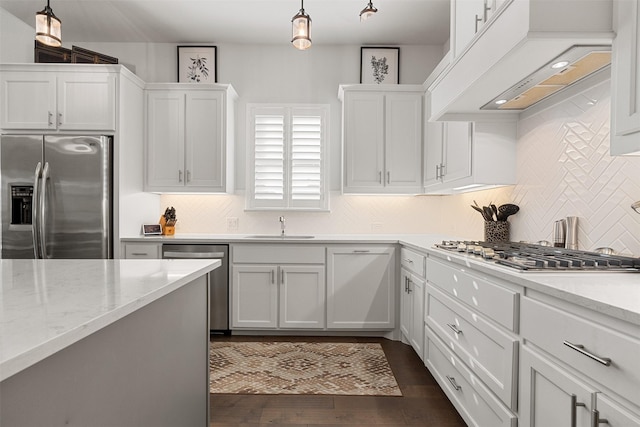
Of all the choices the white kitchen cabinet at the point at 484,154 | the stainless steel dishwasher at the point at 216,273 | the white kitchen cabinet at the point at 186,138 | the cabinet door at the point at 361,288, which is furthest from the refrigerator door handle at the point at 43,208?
the white kitchen cabinet at the point at 484,154

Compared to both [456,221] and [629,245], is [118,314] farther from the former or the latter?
[456,221]

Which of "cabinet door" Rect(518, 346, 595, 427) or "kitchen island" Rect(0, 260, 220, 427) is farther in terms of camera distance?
"cabinet door" Rect(518, 346, 595, 427)

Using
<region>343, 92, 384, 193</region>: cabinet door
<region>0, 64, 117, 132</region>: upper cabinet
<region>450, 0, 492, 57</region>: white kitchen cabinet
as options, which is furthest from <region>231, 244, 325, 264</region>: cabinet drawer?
<region>450, 0, 492, 57</region>: white kitchen cabinet

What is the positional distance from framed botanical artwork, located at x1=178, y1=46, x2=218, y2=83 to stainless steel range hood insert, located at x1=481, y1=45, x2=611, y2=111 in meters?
2.81

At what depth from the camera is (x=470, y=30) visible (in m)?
2.02

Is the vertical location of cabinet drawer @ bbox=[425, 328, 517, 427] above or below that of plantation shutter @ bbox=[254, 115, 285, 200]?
below

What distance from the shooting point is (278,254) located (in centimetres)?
337

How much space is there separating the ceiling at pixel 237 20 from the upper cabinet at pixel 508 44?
46.8 inches

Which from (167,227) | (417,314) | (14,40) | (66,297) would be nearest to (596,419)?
(66,297)

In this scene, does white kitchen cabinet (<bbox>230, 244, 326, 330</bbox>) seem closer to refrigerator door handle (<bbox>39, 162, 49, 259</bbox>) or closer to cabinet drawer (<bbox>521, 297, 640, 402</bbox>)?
refrigerator door handle (<bbox>39, 162, 49, 259</bbox>)

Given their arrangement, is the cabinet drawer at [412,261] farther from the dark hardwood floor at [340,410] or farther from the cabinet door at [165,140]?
the cabinet door at [165,140]

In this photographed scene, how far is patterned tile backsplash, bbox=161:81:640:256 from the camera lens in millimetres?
1805

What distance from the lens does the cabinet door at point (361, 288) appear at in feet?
11.0

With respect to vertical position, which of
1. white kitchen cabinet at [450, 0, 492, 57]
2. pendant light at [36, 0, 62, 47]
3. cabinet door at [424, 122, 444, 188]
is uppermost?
white kitchen cabinet at [450, 0, 492, 57]
